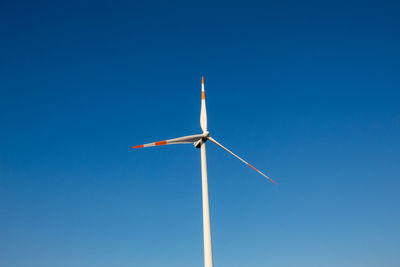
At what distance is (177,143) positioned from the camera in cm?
5572

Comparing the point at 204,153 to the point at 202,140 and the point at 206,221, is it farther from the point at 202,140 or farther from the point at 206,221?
the point at 206,221

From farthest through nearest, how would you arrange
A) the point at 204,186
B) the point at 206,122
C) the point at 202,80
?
A: the point at 202,80 → the point at 206,122 → the point at 204,186

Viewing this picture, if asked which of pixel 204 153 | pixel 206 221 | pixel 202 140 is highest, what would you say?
pixel 202 140

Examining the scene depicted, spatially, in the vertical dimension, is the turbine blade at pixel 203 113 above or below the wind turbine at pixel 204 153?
above

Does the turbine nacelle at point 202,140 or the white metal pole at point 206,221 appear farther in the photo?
the turbine nacelle at point 202,140

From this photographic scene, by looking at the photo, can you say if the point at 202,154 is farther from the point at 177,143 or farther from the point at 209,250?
the point at 209,250

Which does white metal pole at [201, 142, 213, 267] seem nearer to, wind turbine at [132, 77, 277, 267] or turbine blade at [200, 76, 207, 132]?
wind turbine at [132, 77, 277, 267]

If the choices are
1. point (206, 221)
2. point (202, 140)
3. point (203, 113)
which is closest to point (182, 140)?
point (202, 140)

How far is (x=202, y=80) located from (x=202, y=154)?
1418cm

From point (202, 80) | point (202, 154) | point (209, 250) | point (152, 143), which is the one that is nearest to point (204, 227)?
point (209, 250)

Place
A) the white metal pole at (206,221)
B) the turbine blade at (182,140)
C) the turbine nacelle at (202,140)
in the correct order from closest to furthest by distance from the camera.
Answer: the white metal pole at (206,221)
the turbine blade at (182,140)
the turbine nacelle at (202,140)

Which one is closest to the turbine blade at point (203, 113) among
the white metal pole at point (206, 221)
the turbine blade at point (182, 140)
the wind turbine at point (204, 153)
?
the wind turbine at point (204, 153)

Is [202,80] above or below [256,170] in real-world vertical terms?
above

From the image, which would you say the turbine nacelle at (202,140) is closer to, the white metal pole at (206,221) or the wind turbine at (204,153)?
the wind turbine at (204,153)
